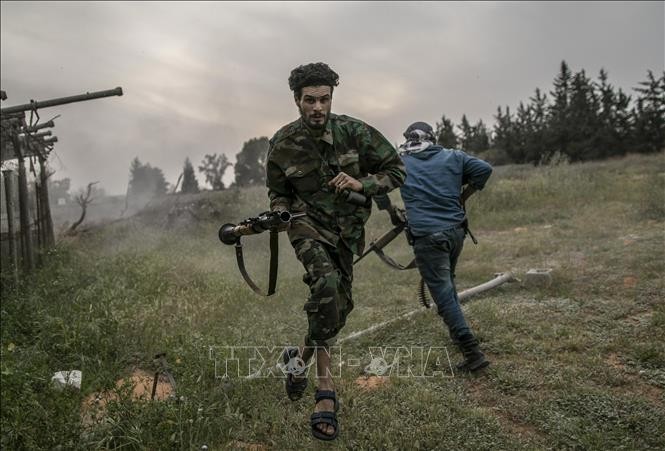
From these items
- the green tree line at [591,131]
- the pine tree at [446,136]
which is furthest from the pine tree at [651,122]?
the pine tree at [446,136]

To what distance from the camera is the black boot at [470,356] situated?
4.11 metres

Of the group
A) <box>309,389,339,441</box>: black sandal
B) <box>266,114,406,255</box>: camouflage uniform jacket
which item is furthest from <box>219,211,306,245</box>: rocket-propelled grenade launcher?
<box>309,389,339,441</box>: black sandal

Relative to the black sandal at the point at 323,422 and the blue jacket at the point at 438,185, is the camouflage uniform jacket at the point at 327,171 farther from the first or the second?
the blue jacket at the point at 438,185

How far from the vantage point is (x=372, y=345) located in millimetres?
5156

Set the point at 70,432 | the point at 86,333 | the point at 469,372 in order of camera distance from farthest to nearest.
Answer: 1. the point at 86,333
2. the point at 469,372
3. the point at 70,432

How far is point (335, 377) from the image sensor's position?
14.3 feet

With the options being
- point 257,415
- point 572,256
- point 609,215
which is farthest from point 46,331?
point 609,215

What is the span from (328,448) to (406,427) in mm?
525

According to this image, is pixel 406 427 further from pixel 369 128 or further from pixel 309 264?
pixel 369 128

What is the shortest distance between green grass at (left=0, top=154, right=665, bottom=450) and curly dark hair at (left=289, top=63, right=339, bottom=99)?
2252 mm

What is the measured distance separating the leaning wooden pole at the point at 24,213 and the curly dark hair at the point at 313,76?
7104 mm

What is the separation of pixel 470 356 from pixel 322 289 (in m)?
1.65

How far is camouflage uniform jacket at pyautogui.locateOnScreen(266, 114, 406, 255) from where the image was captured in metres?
3.34

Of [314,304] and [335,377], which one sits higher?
[314,304]
